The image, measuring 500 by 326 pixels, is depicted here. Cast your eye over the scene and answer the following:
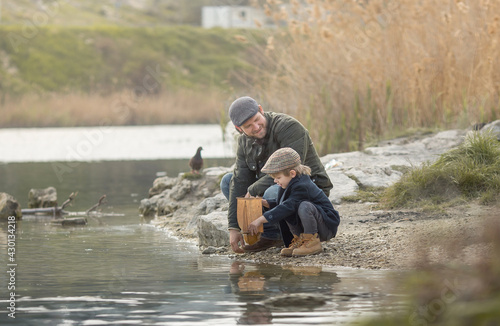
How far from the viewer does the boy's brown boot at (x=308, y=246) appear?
7199 millimetres

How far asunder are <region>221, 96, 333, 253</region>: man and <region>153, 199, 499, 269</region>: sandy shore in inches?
10.0

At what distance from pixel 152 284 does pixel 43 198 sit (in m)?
6.29

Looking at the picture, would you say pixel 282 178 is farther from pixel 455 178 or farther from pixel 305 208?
pixel 455 178

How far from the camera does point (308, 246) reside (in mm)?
7219

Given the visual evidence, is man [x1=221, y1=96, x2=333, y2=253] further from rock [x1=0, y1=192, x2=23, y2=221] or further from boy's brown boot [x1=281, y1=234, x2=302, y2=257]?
rock [x1=0, y1=192, x2=23, y2=221]

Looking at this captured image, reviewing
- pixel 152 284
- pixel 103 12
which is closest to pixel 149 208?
pixel 152 284

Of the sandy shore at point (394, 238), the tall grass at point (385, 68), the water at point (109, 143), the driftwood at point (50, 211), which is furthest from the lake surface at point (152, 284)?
the water at point (109, 143)

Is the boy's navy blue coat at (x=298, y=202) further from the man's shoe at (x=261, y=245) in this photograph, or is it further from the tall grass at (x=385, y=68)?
the tall grass at (x=385, y=68)

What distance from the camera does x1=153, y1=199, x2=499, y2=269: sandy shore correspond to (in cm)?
678

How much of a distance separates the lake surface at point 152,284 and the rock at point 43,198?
1.84 metres

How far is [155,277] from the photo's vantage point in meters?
6.84

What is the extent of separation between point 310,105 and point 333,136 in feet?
1.95

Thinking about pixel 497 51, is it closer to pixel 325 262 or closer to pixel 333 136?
pixel 333 136

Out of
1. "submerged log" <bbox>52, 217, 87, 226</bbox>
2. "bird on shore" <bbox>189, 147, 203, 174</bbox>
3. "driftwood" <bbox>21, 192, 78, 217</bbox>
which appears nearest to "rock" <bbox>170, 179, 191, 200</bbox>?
"bird on shore" <bbox>189, 147, 203, 174</bbox>
